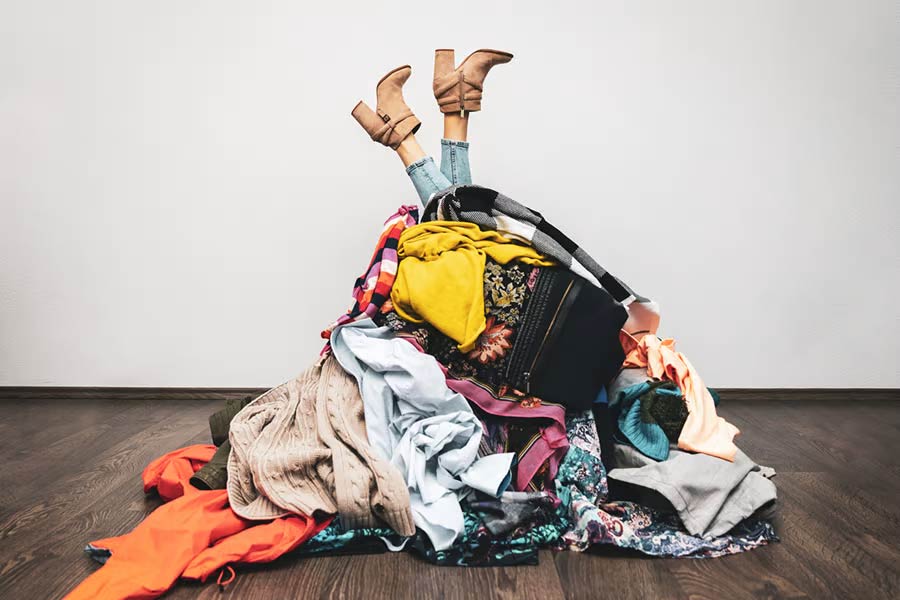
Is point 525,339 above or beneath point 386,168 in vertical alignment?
beneath

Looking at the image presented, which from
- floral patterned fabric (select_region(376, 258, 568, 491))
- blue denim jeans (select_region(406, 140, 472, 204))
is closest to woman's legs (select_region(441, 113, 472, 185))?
blue denim jeans (select_region(406, 140, 472, 204))

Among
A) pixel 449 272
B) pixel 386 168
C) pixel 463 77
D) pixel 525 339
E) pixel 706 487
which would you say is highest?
pixel 463 77

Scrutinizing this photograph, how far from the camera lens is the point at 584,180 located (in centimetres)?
241

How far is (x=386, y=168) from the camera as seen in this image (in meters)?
2.39

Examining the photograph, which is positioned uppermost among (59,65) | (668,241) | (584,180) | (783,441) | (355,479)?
(59,65)

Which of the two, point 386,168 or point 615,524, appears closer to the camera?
point 615,524

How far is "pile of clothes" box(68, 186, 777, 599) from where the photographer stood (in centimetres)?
126

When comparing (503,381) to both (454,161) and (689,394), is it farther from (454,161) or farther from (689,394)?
(454,161)

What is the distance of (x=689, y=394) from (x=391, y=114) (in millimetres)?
1181

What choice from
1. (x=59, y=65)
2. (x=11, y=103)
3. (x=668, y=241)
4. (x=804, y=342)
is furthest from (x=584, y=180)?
(x=11, y=103)

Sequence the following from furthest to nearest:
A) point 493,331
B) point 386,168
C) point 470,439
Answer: point 386,168
point 493,331
point 470,439

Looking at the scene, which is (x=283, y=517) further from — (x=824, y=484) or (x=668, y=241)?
(x=668, y=241)

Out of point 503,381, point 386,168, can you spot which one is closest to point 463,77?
point 386,168

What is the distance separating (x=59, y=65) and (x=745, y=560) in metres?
2.84
